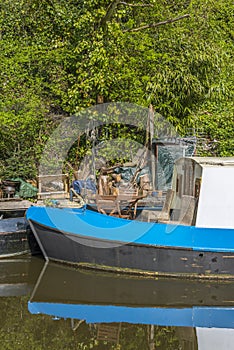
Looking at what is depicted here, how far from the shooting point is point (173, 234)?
10266 mm

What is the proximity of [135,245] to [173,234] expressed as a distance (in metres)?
0.69

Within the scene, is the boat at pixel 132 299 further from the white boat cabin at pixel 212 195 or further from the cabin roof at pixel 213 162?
the cabin roof at pixel 213 162

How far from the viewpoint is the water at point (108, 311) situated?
822 cm

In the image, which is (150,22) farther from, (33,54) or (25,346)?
(25,346)

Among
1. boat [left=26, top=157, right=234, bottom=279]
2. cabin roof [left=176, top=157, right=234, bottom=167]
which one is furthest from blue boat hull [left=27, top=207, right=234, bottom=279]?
cabin roof [left=176, top=157, right=234, bottom=167]

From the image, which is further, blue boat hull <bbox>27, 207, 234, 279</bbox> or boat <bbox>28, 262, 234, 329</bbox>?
blue boat hull <bbox>27, 207, 234, 279</bbox>

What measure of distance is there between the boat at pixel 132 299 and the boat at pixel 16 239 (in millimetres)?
1224

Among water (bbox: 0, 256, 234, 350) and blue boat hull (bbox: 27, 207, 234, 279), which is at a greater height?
blue boat hull (bbox: 27, 207, 234, 279)

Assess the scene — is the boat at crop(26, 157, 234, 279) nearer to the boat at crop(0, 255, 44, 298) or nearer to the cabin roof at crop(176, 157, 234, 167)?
the cabin roof at crop(176, 157, 234, 167)

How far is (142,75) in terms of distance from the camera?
1584 cm

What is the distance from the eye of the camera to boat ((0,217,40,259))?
11695 mm

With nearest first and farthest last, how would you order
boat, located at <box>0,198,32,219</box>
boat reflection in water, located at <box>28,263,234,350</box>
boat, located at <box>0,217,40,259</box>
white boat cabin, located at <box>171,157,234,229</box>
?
boat reflection in water, located at <box>28,263,234,350</box> < white boat cabin, located at <box>171,157,234,229</box> < boat, located at <box>0,217,40,259</box> < boat, located at <box>0,198,32,219</box>

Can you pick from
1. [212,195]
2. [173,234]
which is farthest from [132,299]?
[212,195]

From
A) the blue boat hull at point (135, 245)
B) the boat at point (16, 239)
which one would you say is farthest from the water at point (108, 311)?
the boat at point (16, 239)
